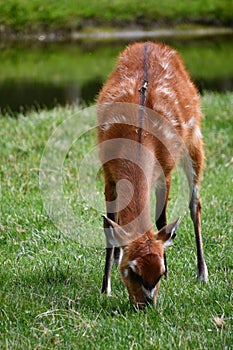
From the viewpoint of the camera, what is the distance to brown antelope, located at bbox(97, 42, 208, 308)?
4.04 meters

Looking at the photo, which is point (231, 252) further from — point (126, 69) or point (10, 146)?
point (10, 146)

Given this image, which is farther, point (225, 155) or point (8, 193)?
point (225, 155)

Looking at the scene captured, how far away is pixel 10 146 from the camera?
26.4 ft

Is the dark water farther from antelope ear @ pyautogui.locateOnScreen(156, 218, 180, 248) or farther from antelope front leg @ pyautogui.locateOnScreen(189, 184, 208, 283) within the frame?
antelope ear @ pyautogui.locateOnScreen(156, 218, 180, 248)

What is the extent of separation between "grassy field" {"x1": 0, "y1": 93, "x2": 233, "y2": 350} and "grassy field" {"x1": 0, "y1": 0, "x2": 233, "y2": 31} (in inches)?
613

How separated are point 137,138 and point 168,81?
83cm

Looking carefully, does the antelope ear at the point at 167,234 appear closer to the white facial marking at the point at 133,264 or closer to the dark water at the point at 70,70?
the white facial marking at the point at 133,264

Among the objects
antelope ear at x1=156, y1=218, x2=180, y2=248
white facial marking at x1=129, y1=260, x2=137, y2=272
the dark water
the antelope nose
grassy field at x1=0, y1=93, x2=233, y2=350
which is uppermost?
antelope ear at x1=156, y1=218, x2=180, y2=248

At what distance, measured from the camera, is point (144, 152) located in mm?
4375

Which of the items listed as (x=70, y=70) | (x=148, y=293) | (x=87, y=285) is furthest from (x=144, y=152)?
(x=70, y=70)

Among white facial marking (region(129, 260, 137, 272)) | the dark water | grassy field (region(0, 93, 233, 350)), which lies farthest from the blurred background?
white facial marking (region(129, 260, 137, 272))

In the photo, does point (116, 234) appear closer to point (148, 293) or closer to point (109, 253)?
point (148, 293)

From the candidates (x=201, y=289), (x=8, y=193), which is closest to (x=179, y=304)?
(x=201, y=289)

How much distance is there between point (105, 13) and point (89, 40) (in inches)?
72.8
